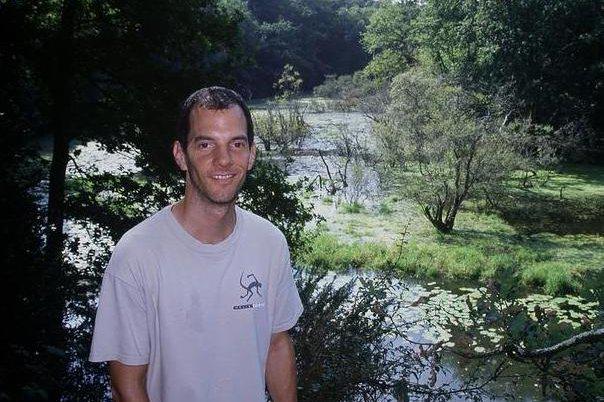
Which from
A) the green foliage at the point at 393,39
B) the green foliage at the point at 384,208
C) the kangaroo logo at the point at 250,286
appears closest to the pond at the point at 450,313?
the green foliage at the point at 384,208

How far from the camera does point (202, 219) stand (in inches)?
83.4

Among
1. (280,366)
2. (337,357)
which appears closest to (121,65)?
(337,357)

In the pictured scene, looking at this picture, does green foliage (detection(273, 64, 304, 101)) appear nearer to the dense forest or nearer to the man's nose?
the dense forest

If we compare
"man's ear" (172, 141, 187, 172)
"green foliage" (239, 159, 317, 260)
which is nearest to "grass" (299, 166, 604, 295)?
"green foliage" (239, 159, 317, 260)

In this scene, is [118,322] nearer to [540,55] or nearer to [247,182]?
[247,182]

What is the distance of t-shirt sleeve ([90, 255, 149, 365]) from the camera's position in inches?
74.7

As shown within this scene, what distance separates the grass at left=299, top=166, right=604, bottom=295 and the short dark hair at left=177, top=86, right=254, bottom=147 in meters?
11.0

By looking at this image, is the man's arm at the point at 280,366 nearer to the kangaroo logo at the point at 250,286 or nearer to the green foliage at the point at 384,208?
the kangaroo logo at the point at 250,286

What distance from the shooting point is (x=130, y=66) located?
891 cm

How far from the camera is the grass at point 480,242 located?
16.1 meters

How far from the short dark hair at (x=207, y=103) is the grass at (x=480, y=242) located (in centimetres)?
1095

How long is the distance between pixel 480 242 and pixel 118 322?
59.8 ft

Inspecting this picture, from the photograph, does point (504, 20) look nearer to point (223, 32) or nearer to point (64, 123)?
point (223, 32)

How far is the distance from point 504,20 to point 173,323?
3166 cm
